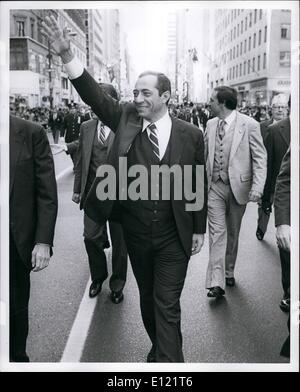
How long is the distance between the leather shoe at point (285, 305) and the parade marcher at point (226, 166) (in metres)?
0.54

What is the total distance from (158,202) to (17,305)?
1.13 m

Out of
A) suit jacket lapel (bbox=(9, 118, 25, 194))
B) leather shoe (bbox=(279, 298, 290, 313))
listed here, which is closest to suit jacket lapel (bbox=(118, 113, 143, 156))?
suit jacket lapel (bbox=(9, 118, 25, 194))

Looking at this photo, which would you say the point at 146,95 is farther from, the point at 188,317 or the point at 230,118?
the point at 188,317

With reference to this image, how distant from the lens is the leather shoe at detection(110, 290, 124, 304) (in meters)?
4.94

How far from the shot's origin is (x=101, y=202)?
3.62m

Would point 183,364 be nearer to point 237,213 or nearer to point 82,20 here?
point 237,213

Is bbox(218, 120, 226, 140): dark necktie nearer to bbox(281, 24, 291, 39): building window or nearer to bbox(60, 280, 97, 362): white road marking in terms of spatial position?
bbox(281, 24, 291, 39): building window

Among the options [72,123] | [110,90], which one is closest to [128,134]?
[110,90]

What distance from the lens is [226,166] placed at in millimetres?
5082

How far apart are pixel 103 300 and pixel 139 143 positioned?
1.97 meters

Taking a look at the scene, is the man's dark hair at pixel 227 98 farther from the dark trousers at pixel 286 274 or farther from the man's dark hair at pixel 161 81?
the man's dark hair at pixel 161 81

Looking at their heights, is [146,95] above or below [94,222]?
above

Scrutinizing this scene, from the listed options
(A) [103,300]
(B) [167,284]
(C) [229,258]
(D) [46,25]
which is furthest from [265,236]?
(D) [46,25]
